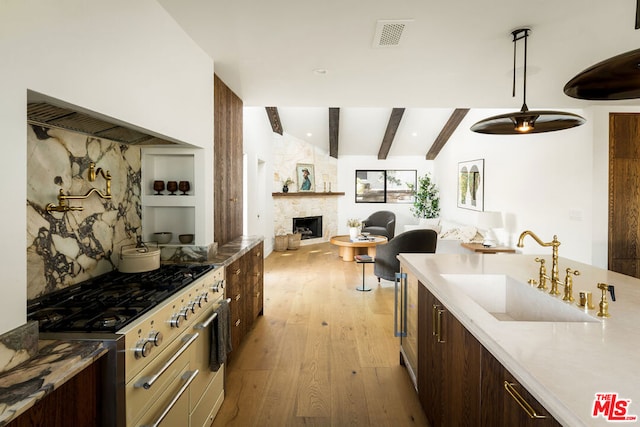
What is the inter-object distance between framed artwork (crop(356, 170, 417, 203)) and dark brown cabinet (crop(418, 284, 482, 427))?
24.4ft

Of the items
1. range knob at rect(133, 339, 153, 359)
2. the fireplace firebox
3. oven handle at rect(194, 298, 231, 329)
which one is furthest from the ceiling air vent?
the fireplace firebox

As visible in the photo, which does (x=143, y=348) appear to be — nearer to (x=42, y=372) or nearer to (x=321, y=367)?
(x=42, y=372)

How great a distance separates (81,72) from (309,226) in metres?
7.94

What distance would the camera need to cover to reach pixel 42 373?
978mm

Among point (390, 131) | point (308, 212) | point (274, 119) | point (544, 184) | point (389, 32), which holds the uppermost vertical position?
point (274, 119)

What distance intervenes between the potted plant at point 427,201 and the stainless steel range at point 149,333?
7592mm

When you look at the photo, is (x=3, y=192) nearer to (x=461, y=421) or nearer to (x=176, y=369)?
(x=176, y=369)

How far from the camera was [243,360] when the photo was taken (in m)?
2.97

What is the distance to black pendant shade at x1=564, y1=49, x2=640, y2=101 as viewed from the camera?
1.04 meters

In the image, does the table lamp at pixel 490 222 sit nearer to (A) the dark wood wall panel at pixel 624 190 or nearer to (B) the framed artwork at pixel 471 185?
(B) the framed artwork at pixel 471 185

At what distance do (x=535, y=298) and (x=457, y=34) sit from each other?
1.78 metres

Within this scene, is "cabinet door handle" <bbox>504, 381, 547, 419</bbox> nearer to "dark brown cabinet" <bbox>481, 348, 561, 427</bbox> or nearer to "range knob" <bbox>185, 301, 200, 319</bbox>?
"dark brown cabinet" <bbox>481, 348, 561, 427</bbox>

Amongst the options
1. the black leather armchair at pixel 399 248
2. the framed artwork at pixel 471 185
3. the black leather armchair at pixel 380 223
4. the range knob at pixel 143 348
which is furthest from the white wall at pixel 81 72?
the black leather armchair at pixel 380 223

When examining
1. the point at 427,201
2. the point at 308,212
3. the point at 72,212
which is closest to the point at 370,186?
the point at 427,201
